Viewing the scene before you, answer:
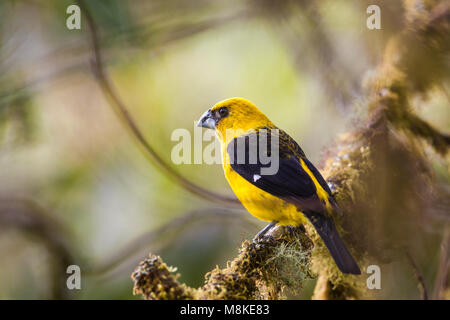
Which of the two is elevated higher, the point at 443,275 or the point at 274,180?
the point at 274,180

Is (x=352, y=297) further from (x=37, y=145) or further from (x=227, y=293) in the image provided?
(x=37, y=145)

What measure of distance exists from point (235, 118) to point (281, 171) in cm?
48

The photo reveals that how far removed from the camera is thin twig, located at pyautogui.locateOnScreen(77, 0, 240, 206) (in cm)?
244

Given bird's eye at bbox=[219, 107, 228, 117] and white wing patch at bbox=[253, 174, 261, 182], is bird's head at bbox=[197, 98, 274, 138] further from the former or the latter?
white wing patch at bbox=[253, 174, 261, 182]

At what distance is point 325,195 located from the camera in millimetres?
1674

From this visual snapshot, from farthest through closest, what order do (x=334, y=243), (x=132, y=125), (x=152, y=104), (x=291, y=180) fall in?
(x=152, y=104) → (x=132, y=125) → (x=291, y=180) → (x=334, y=243)

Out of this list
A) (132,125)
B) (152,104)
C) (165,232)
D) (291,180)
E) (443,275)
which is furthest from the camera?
(152,104)

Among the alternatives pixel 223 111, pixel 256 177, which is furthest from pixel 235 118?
pixel 256 177

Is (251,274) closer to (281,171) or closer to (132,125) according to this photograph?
(281,171)

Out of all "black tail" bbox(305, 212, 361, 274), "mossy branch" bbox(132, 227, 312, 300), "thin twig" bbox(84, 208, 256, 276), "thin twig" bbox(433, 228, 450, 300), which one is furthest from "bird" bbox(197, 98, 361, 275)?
"thin twig" bbox(433, 228, 450, 300)

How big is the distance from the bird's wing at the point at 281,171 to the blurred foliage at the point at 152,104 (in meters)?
0.72

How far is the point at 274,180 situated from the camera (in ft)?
5.55
